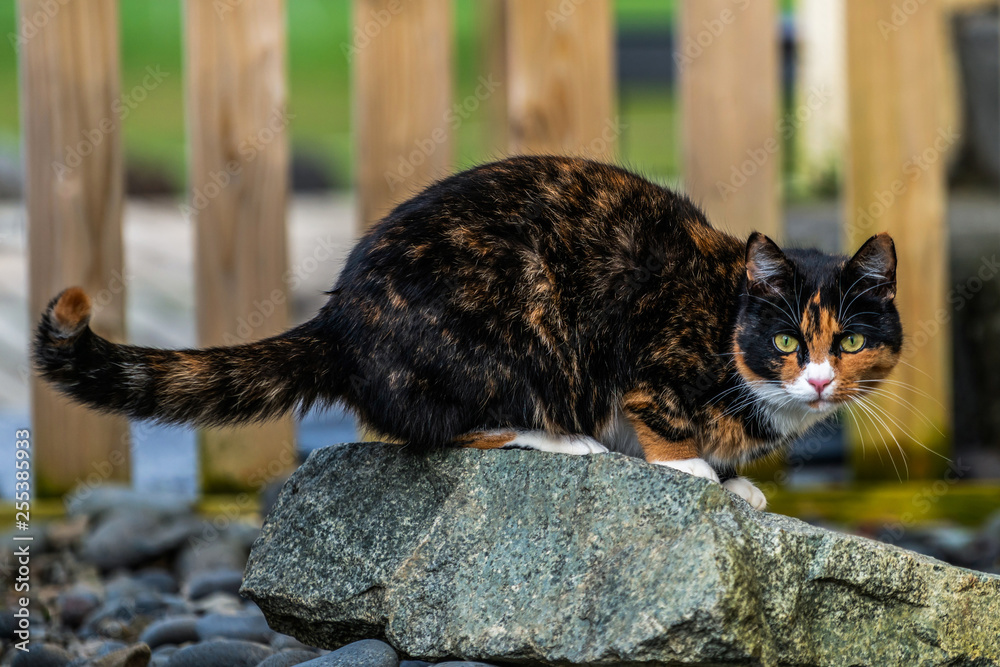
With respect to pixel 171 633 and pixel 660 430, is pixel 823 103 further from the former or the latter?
pixel 171 633

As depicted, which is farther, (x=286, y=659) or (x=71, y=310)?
(x=286, y=659)

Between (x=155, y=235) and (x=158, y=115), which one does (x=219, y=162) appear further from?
(x=158, y=115)

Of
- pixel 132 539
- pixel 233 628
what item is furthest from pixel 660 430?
pixel 132 539

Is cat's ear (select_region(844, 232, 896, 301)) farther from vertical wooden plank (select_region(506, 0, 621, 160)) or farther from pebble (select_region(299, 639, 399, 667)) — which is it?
vertical wooden plank (select_region(506, 0, 621, 160))

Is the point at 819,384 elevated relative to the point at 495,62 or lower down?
lower down

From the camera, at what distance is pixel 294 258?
9.91 metres

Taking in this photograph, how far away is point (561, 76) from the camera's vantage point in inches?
187

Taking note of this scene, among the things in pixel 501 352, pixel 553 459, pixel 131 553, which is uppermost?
pixel 501 352

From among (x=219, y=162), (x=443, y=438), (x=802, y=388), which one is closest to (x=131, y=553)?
(x=219, y=162)

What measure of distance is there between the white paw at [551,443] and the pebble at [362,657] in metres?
0.68

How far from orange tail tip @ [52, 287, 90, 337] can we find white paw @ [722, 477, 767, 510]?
190cm

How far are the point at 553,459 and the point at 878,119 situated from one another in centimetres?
290

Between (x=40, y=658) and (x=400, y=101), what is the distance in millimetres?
2676

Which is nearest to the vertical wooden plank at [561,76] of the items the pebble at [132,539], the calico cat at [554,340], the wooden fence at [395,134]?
the wooden fence at [395,134]
